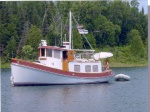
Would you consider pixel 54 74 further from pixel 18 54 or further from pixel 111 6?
pixel 111 6

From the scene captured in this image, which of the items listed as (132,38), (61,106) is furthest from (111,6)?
(61,106)

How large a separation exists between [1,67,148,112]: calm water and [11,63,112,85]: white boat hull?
497 mm

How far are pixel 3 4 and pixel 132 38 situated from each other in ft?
35.6

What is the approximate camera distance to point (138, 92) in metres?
26.3

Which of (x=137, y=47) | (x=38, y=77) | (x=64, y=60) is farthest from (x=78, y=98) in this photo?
(x=137, y=47)

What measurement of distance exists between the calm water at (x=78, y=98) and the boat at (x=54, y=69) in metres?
0.58

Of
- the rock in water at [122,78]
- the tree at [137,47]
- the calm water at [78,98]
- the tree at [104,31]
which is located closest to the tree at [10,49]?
the tree at [104,31]

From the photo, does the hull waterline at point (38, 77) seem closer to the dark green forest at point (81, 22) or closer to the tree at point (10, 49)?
the dark green forest at point (81, 22)

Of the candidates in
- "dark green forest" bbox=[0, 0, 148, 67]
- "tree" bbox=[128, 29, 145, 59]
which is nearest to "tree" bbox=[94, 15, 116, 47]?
"dark green forest" bbox=[0, 0, 148, 67]

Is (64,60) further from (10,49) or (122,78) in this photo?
(10,49)

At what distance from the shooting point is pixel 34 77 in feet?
96.9

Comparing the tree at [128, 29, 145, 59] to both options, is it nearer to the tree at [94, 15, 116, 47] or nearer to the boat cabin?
the tree at [94, 15, 116, 47]

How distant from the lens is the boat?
29172 mm

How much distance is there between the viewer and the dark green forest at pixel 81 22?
43.8 metres
